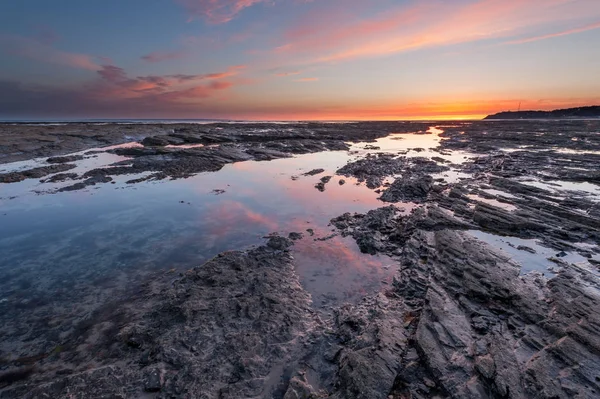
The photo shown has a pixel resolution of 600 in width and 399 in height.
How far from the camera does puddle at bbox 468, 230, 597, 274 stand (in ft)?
30.9

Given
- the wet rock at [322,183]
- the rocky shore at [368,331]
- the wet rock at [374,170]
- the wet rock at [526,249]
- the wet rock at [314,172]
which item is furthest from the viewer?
the wet rock at [314,172]

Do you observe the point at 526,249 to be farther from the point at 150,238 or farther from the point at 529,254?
the point at 150,238

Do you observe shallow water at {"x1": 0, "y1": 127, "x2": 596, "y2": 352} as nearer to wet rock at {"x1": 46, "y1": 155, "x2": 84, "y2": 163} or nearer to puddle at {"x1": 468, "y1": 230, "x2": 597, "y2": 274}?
puddle at {"x1": 468, "y1": 230, "x2": 597, "y2": 274}

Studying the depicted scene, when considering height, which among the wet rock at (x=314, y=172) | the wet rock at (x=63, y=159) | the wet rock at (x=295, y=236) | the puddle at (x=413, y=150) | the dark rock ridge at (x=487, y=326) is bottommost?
the wet rock at (x=295, y=236)

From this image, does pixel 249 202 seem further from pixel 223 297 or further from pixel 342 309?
pixel 342 309

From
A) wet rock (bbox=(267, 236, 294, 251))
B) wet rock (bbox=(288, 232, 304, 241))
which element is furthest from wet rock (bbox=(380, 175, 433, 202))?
wet rock (bbox=(267, 236, 294, 251))

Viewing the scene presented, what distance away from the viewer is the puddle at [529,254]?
9.41m

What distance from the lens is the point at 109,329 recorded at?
259 inches

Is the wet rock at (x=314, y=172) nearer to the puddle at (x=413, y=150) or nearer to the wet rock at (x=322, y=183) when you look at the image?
the wet rock at (x=322, y=183)

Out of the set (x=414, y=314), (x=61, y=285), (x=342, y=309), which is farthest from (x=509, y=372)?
(x=61, y=285)

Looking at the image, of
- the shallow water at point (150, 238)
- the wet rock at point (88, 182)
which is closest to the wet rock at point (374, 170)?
the shallow water at point (150, 238)

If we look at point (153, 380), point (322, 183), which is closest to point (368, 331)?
point (153, 380)

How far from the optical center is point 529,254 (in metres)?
10.3

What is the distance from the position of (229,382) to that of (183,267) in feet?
16.9
